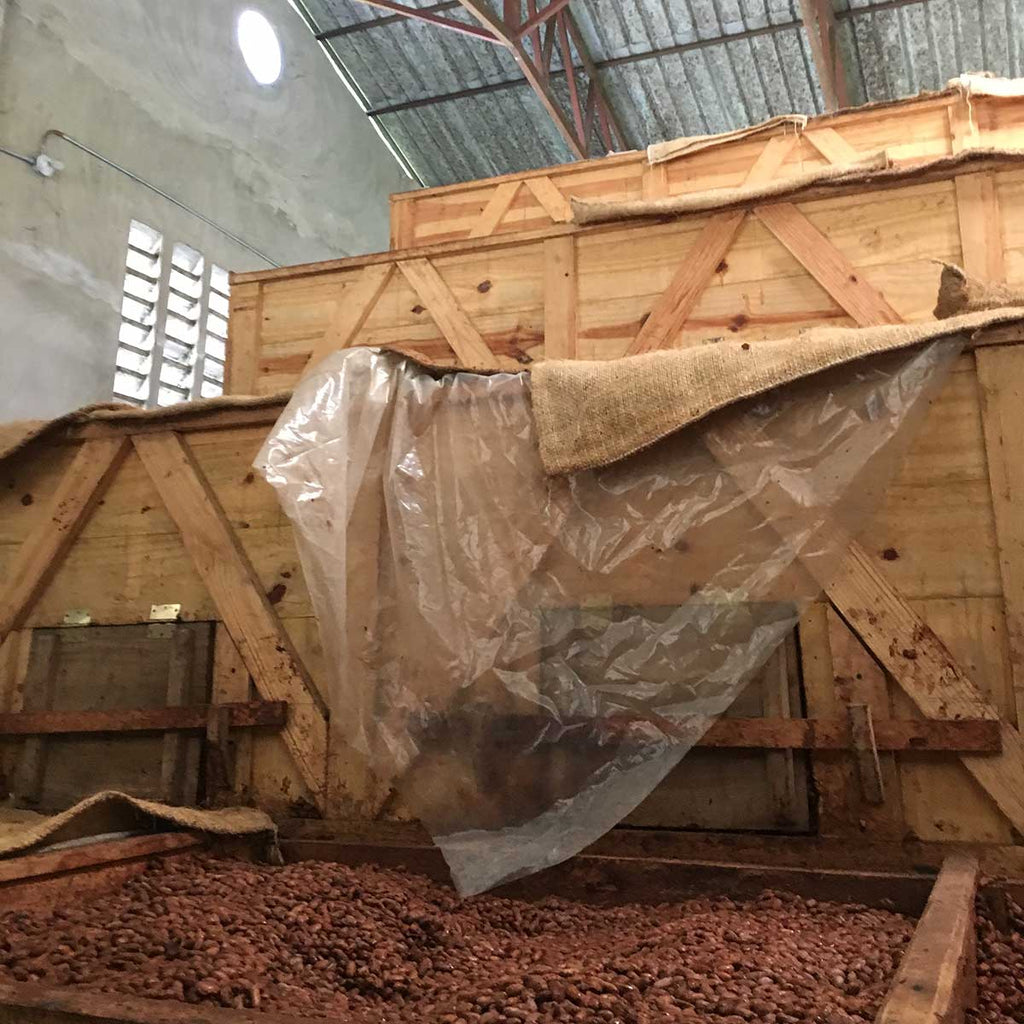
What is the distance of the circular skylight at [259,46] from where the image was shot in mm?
9688

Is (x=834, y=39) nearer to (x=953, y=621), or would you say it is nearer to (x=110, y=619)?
(x=953, y=621)

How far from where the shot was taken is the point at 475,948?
6.88ft

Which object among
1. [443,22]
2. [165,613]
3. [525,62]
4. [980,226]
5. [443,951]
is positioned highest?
[443,22]

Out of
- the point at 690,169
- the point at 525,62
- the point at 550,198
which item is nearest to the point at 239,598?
the point at 550,198

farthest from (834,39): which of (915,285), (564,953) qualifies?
(564,953)

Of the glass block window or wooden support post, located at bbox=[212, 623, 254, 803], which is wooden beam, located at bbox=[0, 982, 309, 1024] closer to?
wooden support post, located at bbox=[212, 623, 254, 803]

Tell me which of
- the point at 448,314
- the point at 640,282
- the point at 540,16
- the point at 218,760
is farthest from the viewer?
the point at 540,16

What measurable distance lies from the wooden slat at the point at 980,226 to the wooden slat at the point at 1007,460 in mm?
1039

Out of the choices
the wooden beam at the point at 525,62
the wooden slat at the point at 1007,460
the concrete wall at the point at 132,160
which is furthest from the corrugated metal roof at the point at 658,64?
the wooden slat at the point at 1007,460

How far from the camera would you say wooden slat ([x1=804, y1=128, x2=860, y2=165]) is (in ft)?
14.4

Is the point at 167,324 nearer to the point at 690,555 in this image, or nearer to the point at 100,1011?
the point at 690,555

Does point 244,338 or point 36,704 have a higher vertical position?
point 244,338

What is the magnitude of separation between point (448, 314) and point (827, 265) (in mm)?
1700

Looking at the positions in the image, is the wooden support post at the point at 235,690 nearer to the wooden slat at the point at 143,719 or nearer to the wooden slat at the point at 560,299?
the wooden slat at the point at 143,719
